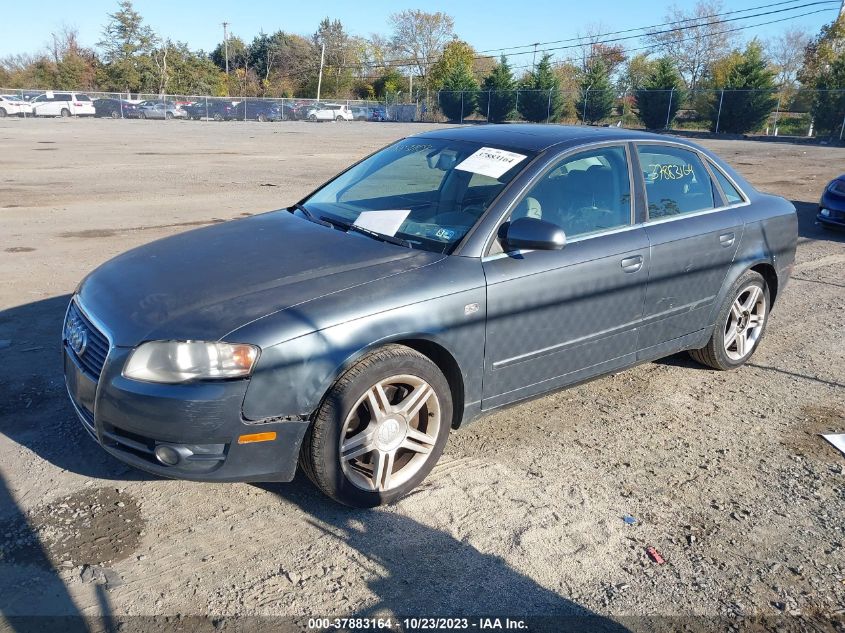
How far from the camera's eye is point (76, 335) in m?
3.37

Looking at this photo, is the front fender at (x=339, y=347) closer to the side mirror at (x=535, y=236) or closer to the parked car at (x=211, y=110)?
the side mirror at (x=535, y=236)

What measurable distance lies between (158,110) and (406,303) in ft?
182

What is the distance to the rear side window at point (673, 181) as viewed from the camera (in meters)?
4.43

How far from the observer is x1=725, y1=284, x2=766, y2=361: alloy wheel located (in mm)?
5129

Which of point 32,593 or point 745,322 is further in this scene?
point 745,322

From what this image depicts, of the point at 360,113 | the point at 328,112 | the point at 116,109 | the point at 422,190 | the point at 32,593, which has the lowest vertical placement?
the point at 32,593

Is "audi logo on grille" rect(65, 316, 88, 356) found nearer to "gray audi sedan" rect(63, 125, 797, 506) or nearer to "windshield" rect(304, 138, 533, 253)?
"gray audi sedan" rect(63, 125, 797, 506)

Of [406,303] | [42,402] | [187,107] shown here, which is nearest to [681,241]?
[406,303]

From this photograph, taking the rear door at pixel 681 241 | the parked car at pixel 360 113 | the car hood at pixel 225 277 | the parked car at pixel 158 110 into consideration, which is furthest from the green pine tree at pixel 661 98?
the car hood at pixel 225 277

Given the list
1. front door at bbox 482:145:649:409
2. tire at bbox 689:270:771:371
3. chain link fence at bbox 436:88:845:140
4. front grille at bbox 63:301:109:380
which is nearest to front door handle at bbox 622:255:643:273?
front door at bbox 482:145:649:409

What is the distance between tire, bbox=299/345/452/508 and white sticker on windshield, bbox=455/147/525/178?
4.21ft

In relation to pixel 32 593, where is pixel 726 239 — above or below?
above

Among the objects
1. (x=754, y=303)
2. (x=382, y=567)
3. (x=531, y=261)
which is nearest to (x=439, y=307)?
(x=531, y=261)

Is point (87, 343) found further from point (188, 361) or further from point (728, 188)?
point (728, 188)
